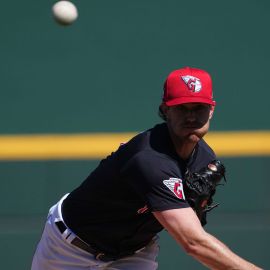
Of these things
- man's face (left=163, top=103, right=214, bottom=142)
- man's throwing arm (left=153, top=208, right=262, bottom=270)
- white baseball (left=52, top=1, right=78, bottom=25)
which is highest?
white baseball (left=52, top=1, right=78, bottom=25)

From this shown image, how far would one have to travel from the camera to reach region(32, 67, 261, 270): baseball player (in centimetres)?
305

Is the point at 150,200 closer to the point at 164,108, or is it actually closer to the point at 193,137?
the point at 193,137

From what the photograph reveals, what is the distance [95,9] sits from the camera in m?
5.67

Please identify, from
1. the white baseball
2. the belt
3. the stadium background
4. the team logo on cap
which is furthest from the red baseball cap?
the stadium background

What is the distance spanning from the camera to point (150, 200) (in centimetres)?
312

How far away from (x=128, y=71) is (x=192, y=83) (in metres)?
2.49

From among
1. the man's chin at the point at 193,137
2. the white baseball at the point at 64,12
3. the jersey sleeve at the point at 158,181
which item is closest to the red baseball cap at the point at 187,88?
the man's chin at the point at 193,137

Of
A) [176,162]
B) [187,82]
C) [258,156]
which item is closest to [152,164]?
[176,162]

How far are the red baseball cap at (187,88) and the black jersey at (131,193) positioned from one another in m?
0.18

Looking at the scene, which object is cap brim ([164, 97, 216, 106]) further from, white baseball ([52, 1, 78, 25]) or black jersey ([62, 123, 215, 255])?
white baseball ([52, 1, 78, 25])

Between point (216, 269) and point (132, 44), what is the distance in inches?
116

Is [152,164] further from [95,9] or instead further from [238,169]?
[95,9]

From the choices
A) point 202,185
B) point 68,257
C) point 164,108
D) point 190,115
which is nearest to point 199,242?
point 202,185

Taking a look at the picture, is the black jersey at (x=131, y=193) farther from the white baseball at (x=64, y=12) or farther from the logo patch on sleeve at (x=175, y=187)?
the white baseball at (x=64, y=12)
